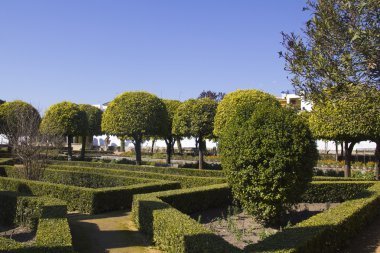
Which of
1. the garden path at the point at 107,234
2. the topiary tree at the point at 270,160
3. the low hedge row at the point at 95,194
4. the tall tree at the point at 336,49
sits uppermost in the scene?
the tall tree at the point at 336,49

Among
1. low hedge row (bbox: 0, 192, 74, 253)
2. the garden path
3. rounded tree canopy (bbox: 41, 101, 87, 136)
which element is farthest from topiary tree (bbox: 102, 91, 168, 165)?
low hedge row (bbox: 0, 192, 74, 253)

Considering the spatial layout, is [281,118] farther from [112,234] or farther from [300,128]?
[112,234]

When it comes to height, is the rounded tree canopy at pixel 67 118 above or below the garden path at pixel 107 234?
above

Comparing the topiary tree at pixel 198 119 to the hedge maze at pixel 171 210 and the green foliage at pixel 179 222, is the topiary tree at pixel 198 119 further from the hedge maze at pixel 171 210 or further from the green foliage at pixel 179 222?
the green foliage at pixel 179 222

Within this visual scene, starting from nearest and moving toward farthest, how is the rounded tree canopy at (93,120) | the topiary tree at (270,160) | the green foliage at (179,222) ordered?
the green foliage at (179,222), the topiary tree at (270,160), the rounded tree canopy at (93,120)

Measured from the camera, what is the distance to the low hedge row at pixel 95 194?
1234cm

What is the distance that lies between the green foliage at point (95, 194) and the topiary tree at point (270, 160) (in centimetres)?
447

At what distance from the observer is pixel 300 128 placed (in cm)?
959

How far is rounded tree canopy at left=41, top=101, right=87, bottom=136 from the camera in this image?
106ft

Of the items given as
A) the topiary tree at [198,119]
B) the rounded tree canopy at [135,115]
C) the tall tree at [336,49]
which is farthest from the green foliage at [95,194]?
the rounded tree canopy at [135,115]

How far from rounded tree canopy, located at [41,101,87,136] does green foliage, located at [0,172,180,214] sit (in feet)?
60.6

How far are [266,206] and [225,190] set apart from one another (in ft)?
12.4

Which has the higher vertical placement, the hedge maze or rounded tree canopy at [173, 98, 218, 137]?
rounded tree canopy at [173, 98, 218, 137]

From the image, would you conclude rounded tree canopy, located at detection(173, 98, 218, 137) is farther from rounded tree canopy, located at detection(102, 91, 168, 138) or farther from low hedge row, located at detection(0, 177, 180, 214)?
low hedge row, located at detection(0, 177, 180, 214)
